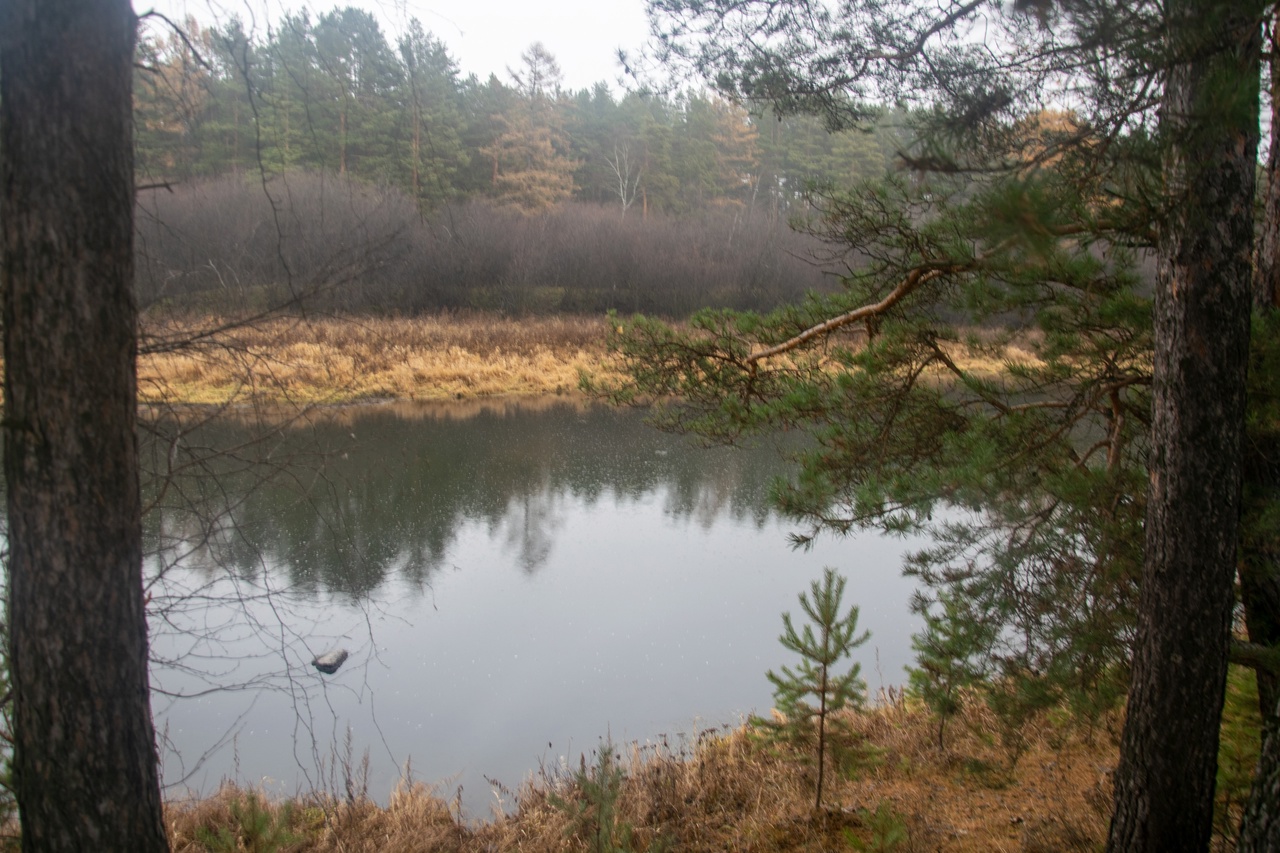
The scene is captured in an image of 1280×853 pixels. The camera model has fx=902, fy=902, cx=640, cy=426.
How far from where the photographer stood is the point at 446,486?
11.1 meters

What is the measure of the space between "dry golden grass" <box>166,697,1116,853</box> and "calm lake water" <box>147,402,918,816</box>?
1.22ft

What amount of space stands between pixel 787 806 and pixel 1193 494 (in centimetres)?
239

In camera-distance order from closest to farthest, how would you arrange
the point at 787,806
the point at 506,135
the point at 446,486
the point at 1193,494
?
the point at 1193,494 → the point at 787,806 → the point at 446,486 → the point at 506,135

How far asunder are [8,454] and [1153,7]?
2.76m

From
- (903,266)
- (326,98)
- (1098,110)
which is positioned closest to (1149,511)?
(1098,110)

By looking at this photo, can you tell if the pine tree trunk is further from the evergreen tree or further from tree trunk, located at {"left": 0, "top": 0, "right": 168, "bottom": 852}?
tree trunk, located at {"left": 0, "top": 0, "right": 168, "bottom": 852}

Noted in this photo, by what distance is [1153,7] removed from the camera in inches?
78.0

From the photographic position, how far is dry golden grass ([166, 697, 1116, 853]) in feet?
12.1

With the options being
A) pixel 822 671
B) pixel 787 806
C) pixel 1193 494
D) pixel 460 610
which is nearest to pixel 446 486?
pixel 460 610

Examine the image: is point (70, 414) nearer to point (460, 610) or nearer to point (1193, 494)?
point (1193, 494)

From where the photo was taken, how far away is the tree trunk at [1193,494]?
252cm

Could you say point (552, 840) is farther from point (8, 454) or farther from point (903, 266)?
point (903, 266)

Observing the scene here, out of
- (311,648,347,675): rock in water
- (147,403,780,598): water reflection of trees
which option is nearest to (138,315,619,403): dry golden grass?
(147,403,780,598): water reflection of trees

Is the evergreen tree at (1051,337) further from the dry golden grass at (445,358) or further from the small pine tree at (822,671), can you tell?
the dry golden grass at (445,358)
